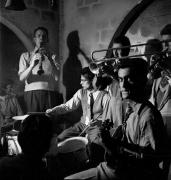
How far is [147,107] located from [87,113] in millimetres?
2478

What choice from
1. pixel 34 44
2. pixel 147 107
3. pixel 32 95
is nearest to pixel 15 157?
pixel 147 107

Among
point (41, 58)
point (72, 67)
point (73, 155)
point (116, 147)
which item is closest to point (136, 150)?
point (116, 147)

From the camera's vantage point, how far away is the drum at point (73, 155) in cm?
353

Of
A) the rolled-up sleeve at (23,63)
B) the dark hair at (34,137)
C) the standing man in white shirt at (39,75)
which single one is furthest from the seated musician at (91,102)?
the dark hair at (34,137)

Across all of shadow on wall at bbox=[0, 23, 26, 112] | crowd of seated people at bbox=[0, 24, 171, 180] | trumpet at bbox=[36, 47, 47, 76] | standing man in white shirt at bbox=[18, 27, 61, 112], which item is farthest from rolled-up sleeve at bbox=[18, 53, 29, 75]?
crowd of seated people at bbox=[0, 24, 171, 180]

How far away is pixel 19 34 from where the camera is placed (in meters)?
6.52

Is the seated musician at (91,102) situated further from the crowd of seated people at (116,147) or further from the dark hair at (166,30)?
the dark hair at (166,30)

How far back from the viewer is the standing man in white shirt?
6.05 metres

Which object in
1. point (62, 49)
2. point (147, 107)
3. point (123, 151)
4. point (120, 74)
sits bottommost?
point (123, 151)

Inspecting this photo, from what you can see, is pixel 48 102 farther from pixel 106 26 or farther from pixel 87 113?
pixel 106 26

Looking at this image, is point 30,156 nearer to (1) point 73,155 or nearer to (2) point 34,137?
(2) point 34,137

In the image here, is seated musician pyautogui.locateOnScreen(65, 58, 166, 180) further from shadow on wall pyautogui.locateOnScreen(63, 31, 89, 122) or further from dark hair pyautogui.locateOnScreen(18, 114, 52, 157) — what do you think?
shadow on wall pyautogui.locateOnScreen(63, 31, 89, 122)

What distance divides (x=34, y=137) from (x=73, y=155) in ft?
3.70

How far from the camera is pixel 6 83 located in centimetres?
632
